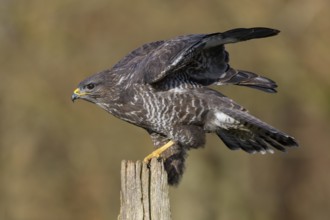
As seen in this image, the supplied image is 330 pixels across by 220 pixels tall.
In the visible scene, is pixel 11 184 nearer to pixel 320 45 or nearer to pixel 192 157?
pixel 192 157

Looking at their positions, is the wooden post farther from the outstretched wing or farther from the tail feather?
the tail feather

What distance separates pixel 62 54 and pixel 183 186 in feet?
11.9

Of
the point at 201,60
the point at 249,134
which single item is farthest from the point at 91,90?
the point at 249,134

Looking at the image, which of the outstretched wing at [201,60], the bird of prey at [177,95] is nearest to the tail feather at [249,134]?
the bird of prey at [177,95]

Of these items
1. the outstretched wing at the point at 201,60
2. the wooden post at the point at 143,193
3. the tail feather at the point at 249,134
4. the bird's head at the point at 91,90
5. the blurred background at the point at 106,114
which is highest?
the blurred background at the point at 106,114

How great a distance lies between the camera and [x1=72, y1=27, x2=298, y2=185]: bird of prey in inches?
400

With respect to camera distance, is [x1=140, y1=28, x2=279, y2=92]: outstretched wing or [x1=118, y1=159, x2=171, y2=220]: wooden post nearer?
[x1=118, y1=159, x2=171, y2=220]: wooden post

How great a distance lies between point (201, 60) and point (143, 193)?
2.46 meters

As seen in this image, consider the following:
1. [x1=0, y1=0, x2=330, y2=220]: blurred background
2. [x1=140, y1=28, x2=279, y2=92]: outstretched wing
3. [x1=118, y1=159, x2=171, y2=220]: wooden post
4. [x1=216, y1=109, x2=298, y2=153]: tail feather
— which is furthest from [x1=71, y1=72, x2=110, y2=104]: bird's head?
[x1=0, y1=0, x2=330, y2=220]: blurred background

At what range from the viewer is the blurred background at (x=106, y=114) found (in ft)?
59.9

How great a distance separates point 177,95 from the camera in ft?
34.1

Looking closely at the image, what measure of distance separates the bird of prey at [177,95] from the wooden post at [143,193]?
163cm

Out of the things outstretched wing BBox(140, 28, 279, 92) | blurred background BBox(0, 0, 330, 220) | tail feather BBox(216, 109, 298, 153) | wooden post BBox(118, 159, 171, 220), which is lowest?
wooden post BBox(118, 159, 171, 220)

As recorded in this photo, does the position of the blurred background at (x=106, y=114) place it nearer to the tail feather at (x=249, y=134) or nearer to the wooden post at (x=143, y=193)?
A: the tail feather at (x=249, y=134)
